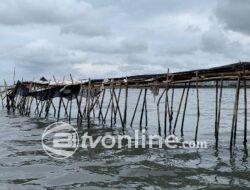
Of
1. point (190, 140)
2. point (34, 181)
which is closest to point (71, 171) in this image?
point (34, 181)

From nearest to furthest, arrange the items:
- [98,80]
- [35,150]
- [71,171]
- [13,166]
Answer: [71,171] < [13,166] < [35,150] < [98,80]

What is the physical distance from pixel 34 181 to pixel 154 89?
9.59 metres

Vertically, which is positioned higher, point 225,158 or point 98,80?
point 98,80

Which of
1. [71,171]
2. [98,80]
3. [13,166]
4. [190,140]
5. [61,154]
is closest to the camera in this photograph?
[71,171]

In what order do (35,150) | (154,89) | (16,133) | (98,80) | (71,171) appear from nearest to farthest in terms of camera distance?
(71,171) < (35,150) < (154,89) < (16,133) < (98,80)

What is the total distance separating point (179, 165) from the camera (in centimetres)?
1245

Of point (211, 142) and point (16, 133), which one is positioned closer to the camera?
point (211, 142)

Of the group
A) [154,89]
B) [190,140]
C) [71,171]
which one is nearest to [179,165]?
[71,171]

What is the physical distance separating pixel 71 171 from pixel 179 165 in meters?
3.19

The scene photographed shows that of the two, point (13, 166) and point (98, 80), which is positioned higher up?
point (98, 80)

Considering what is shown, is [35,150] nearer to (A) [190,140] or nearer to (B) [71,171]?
(B) [71,171]

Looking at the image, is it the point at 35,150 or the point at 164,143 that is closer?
the point at 35,150

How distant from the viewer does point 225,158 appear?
13.5 m

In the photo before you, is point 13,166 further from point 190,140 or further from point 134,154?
point 190,140
